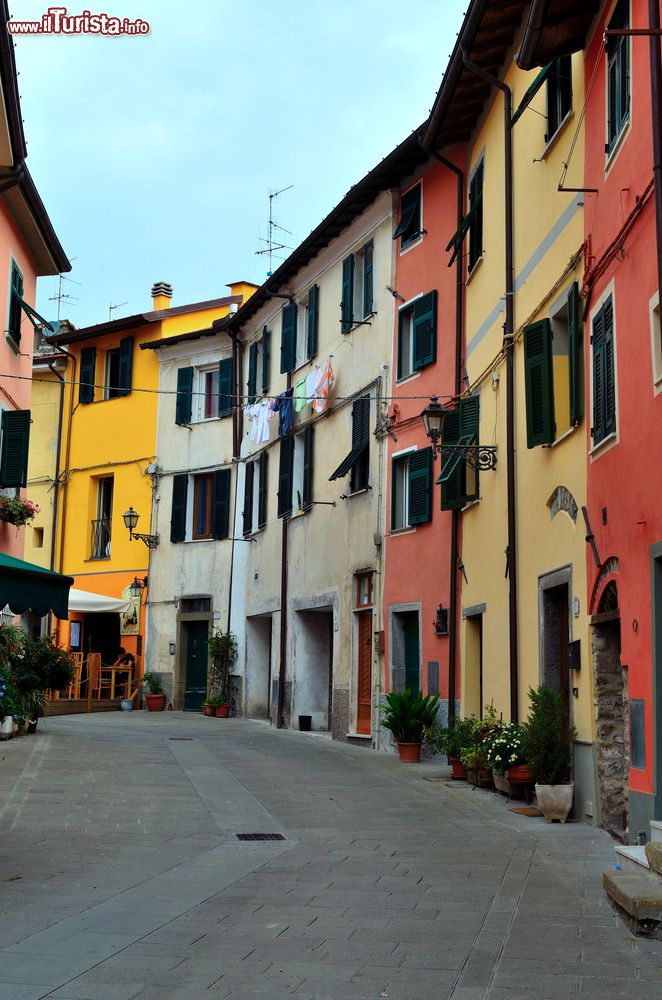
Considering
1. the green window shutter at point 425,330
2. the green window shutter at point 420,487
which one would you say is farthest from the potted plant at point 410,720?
the green window shutter at point 425,330

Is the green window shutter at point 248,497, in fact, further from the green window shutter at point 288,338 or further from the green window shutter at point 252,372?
the green window shutter at point 288,338

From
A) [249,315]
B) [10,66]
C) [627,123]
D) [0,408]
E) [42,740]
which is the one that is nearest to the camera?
[627,123]

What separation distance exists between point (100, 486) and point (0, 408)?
464 inches

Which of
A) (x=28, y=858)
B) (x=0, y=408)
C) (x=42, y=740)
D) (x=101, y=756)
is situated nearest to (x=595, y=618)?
(x=28, y=858)

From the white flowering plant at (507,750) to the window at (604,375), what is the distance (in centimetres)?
325

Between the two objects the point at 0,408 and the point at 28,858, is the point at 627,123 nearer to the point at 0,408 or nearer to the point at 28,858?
the point at 28,858

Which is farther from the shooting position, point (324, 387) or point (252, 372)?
point (252, 372)

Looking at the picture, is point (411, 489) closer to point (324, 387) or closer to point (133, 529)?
point (324, 387)

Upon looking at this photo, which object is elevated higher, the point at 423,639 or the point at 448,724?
the point at 423,639

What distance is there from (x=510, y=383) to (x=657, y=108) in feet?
16.9

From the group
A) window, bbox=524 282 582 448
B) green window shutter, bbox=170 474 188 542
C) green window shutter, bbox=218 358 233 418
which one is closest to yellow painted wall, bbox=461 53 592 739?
window, bbox=524 282 582 448

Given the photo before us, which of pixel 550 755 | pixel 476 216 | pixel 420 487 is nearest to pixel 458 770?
pixel 550 755

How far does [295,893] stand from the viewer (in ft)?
25.2

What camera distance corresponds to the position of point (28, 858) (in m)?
8.79
